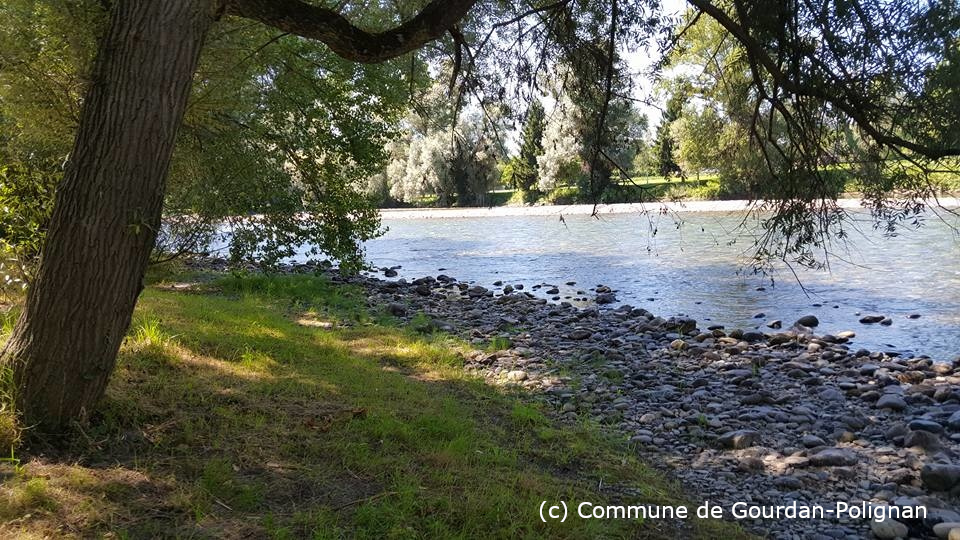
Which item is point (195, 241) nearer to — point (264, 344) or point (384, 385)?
point (264, 344)

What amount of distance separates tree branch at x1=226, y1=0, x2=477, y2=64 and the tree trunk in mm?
532

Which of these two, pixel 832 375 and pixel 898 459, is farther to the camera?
pixel 832 375

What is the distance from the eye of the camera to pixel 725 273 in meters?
15.5

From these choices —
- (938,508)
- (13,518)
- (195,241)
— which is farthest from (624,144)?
(13,518)

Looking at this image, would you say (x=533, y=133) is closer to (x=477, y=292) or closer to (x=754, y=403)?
(x=754, y=403)

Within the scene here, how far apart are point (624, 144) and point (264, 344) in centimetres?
396

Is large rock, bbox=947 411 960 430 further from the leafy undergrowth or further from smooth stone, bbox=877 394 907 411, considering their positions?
the leafy undergrowth

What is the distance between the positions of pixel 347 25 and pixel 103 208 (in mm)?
1794

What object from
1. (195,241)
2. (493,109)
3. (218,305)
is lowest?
(218,305)

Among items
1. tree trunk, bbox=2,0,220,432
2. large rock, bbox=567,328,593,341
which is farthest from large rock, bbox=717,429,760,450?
Answer: tree trunk, bbox=2,0,220,432

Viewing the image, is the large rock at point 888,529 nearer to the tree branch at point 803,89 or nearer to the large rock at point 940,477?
the large rock at point 940,477

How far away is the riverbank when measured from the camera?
4.05 meters

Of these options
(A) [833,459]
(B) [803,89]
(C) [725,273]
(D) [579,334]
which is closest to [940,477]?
(A) [833,459]

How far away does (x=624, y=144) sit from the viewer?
246 inches
